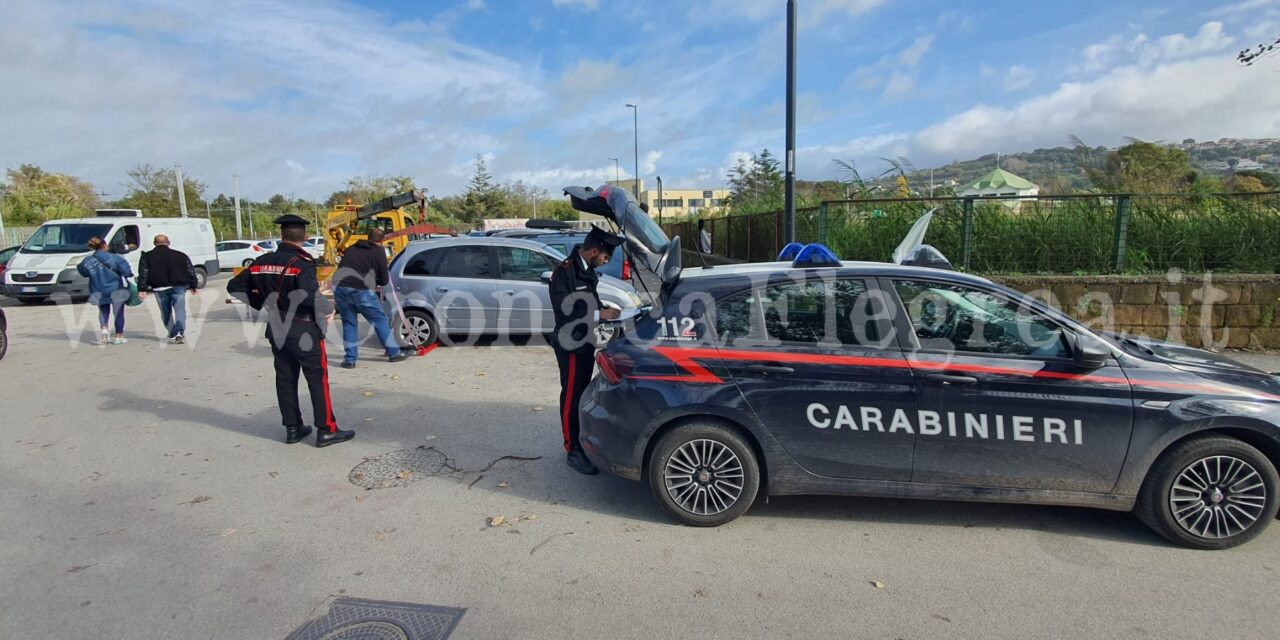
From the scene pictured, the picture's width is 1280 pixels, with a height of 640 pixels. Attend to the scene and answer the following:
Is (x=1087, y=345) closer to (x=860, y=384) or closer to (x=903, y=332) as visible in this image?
(x=903, y=332)

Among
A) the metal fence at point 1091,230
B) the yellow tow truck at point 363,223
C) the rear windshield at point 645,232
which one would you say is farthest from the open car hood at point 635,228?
the yellow tow truck at point 363,223

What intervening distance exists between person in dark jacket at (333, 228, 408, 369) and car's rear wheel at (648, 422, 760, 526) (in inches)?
202

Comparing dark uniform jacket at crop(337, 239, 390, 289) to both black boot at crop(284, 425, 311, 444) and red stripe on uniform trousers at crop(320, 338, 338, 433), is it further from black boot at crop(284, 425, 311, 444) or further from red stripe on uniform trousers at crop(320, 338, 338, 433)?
black boot at crop(284, 425, 311, 444)

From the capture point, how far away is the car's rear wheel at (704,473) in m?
3.66

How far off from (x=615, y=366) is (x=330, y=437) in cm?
278

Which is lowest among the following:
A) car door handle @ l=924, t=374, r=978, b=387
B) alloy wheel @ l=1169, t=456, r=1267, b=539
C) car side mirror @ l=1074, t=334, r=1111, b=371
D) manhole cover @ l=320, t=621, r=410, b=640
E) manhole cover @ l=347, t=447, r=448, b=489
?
manhole cover @ l=320, t=621, r=410, b=640

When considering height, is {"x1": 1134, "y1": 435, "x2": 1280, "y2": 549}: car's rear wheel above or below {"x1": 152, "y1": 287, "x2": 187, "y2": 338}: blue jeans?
below

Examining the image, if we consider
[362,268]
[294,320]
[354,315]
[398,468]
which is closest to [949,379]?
[398,468]

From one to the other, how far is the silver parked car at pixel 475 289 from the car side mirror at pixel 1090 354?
585cm

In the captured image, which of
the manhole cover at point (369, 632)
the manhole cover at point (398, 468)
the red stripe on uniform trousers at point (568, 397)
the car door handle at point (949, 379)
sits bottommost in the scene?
the manhole cover at point (369, 632)

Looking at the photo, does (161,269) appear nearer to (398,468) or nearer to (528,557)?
(398,468)

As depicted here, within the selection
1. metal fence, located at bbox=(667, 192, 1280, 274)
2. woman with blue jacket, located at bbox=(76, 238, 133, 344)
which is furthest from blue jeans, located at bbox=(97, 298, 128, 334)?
metal fence, located at bbox=(667, 192, 1280, 274)

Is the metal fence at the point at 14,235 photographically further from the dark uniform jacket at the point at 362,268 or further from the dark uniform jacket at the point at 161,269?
the dark uniform jacket at the point at 362,268

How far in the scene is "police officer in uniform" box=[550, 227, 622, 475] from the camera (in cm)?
452
